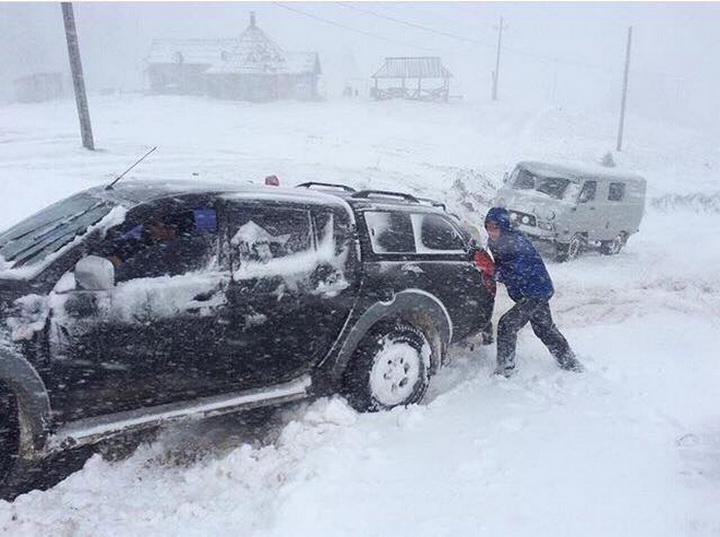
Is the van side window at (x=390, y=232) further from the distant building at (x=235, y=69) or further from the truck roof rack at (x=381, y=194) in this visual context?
the distant building at (x=235, y=69)

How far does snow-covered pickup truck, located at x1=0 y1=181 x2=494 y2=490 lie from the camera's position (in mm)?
3418

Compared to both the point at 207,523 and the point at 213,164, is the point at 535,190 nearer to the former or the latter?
the point at 213,164

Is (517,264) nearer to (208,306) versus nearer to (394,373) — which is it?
(394,373)

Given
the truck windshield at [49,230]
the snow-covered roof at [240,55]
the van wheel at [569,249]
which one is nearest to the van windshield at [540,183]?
the van wheel at [569,249]

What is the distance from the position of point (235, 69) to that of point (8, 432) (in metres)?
49.5

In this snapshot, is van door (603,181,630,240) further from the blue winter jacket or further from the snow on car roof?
the snow on car roof

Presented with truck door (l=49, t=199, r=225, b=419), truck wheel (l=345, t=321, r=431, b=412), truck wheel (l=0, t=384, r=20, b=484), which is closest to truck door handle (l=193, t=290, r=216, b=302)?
truck door (l=49, t=199, r=225, b=419)

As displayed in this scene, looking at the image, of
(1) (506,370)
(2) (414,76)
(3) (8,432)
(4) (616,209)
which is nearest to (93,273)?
(3) (8,432)

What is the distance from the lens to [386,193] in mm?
5625

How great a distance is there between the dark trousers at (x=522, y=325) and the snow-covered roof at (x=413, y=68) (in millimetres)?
50808

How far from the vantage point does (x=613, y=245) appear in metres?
14.8

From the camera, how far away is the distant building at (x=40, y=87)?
5384cm

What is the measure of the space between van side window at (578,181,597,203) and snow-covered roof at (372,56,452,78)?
4258 cm

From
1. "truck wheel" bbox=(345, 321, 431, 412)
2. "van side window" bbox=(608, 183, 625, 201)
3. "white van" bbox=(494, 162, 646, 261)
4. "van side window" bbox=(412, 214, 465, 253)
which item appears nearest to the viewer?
"truck wheel" bbox=(345, 321, 431, 412)
